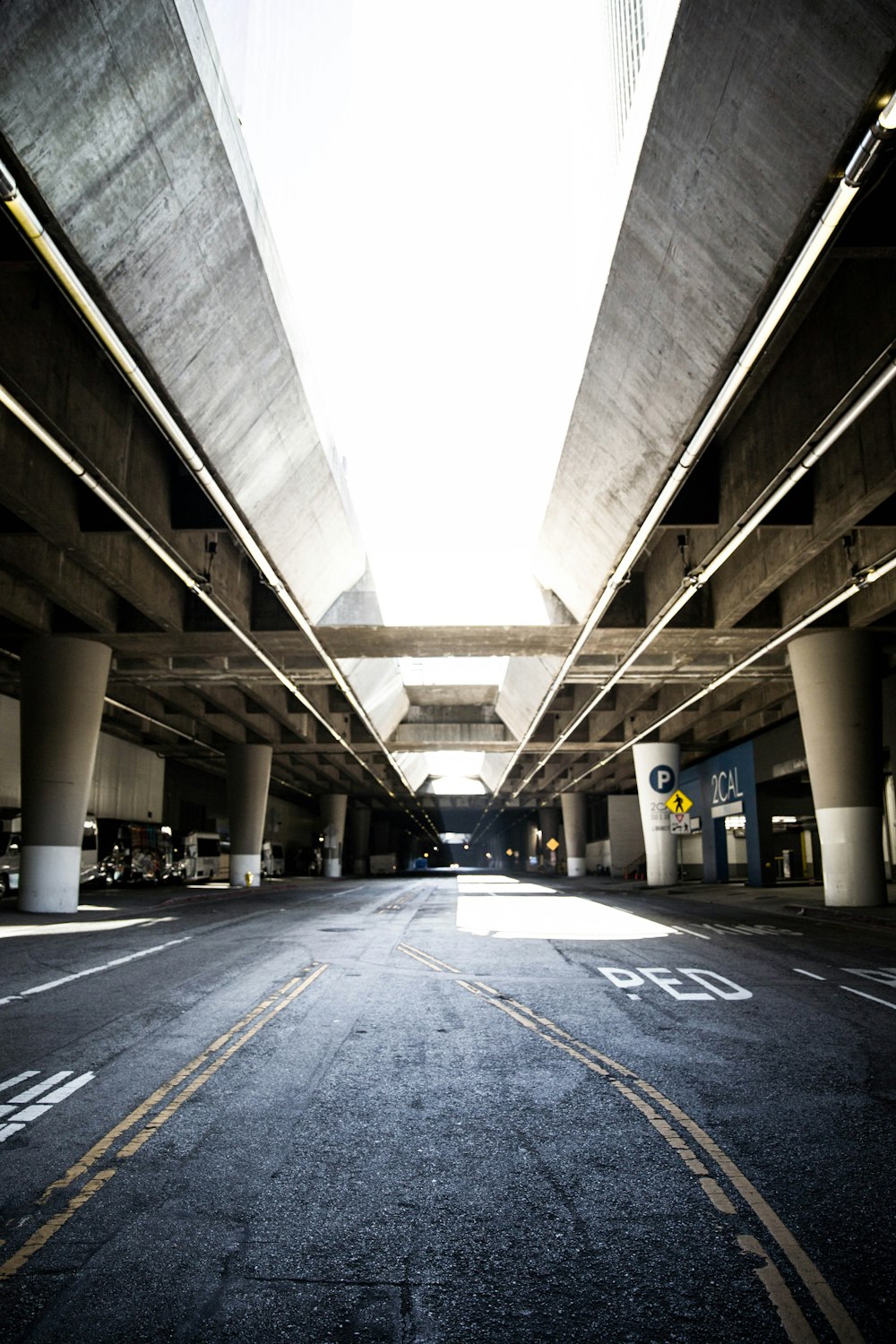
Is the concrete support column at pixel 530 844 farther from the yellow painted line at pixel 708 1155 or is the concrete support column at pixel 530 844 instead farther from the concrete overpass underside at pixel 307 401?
the yellow painted line at pixel 708 1155

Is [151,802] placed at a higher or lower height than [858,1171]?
higher

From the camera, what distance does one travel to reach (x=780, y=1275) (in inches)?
153

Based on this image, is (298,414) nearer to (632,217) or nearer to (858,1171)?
(632,217)

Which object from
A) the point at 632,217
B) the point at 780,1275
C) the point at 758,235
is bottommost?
the point at 780,1275

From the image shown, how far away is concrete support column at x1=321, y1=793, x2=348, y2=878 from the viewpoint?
77812 millimetres

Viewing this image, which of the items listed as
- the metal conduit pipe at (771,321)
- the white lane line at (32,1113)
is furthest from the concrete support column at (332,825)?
the white lane line at (32,1113)

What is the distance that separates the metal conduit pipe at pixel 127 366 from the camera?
832cm

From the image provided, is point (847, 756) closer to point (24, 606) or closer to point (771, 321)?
point (771, 321)

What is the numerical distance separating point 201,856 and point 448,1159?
5665 centimetres

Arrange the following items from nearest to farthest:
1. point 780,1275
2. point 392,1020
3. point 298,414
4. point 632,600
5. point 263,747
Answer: point 780,1275 < point 392,1020 < point 298,414 < point 632,600 < point 263,747

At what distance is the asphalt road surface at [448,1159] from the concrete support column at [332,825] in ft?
219

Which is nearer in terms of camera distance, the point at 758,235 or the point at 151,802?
the point at 758,235

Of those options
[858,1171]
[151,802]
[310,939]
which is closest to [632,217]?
[858,1171]

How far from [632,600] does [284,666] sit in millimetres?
10857
